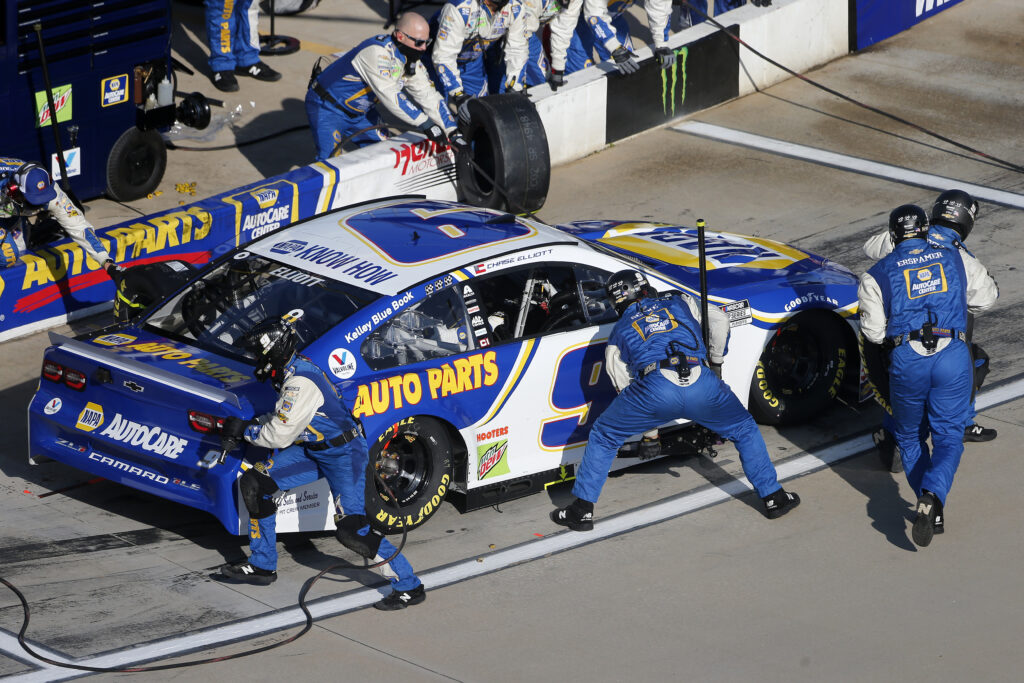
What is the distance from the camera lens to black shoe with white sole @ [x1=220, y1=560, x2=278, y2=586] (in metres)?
7.29

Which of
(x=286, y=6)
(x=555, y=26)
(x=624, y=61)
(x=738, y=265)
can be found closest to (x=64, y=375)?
(x=738, y=265)

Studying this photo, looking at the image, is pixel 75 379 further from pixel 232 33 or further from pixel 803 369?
pixel 232 33

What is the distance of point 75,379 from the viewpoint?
7652 millimetres

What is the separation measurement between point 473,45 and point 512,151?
1746 millimetres

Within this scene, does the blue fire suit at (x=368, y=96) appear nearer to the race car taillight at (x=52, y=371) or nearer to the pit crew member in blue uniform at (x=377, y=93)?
the pit crew member in blue uniform at (x=377, y=93)

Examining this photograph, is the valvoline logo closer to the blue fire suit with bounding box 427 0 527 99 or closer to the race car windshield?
the race car windshield

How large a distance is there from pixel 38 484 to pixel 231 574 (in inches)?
73.5

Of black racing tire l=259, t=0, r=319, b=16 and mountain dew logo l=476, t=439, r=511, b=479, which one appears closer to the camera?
mountain dew logo l=476, t=439, r=511, b=479

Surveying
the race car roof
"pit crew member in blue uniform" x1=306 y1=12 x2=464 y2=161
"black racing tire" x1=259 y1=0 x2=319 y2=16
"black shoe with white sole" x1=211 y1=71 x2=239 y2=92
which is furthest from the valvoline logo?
"black racing tire" x1=259 y1=0 x2=319 y2=16

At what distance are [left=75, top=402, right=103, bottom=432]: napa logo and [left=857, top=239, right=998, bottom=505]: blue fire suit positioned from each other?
4.18m

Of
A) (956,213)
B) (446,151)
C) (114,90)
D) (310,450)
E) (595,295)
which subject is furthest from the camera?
(446,151)

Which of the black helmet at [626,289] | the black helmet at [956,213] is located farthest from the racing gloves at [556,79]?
the black helmet at [626,289]

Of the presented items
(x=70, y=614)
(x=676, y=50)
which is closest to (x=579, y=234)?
(x=70, y=614)

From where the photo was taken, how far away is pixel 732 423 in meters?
7.87
